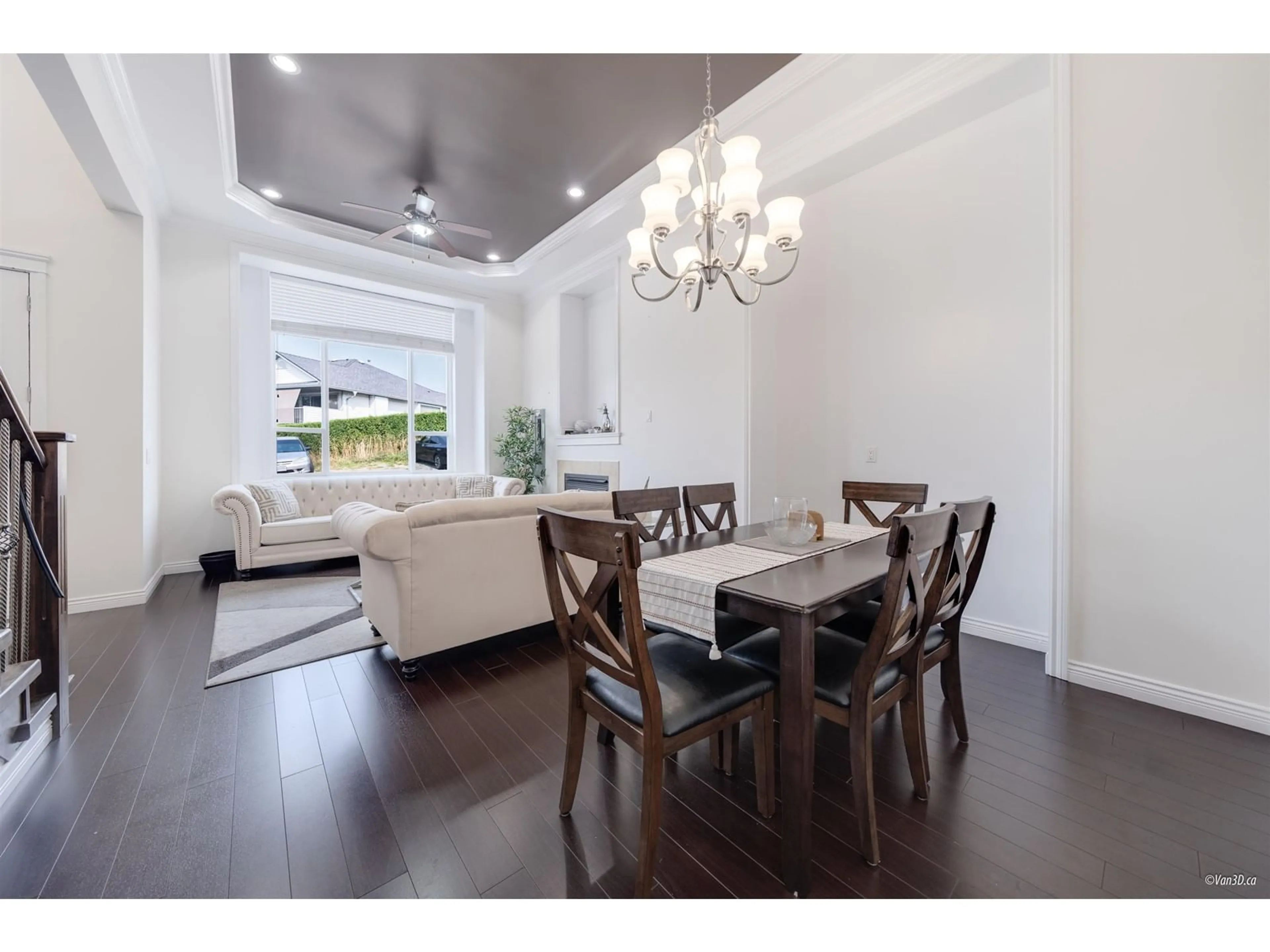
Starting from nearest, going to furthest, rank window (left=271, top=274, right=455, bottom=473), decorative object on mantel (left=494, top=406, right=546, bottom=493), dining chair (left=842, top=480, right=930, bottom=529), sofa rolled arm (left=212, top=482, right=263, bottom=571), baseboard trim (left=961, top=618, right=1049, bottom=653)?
dining chair (left=842, top=480, right=930, bottom=529) < baseboard trim (left=961, top=618, right=1049, bottom=653) < sofa rolled arm (left=212, top=482, right=263, bottom=571) < window (left=271, top=274, right=455, bottom=473) < decorative object on mantel (left=494, top=406, right=546, bottom=493)

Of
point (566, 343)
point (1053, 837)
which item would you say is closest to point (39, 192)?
point (566, 343)

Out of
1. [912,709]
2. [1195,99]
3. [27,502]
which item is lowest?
[912,709]

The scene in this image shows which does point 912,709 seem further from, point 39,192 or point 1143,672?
point 39,192

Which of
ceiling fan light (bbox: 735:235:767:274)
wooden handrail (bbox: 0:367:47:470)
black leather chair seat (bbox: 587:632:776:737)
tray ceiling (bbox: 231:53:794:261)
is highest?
tray ceiling (bbox: 231:53:794:261)

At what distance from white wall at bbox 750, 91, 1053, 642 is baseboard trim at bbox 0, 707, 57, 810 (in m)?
3.77

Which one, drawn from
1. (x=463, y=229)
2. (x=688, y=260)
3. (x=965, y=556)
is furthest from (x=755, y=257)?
(x=463, y=229)

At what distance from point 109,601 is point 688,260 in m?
4.43

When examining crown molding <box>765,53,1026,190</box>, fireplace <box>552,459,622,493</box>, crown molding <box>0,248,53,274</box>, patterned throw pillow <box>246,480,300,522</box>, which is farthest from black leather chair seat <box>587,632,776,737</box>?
crown molding <box>0,248,53,274</box>

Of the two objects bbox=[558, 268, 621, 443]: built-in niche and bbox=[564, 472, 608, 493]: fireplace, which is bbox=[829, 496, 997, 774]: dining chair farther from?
bbox=[558, 268, 621, 443]: built-in niche

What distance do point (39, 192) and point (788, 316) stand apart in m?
5.14

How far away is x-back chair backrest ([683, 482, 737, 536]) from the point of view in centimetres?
249

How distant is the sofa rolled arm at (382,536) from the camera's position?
223 cm

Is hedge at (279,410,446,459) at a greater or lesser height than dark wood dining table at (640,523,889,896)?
greater

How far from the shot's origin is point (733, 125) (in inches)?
126
